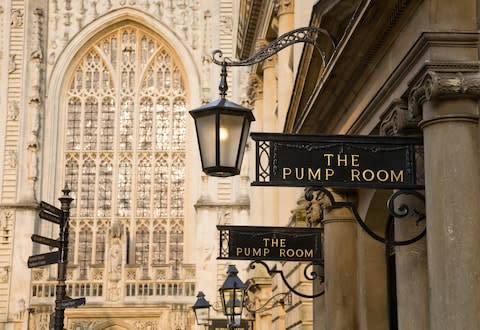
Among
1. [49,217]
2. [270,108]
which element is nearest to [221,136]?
[49,217]

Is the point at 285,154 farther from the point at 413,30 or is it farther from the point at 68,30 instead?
the point at 68,30

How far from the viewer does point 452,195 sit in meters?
6.38

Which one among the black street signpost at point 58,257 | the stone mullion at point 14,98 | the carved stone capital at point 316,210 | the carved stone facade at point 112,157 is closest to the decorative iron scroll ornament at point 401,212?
the carved stone capital at point 316,210

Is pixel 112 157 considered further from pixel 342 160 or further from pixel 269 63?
pixel 342 160

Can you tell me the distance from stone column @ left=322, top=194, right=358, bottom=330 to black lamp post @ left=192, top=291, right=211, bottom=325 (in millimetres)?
7873

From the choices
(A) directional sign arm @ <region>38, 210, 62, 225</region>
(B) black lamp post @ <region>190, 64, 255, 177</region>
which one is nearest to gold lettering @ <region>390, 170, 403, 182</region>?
(B) black lamp post @ <region>190, 64, 255, 177</region>

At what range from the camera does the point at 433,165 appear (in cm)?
650

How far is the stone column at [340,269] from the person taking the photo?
1029cm

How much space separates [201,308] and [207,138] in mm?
12167

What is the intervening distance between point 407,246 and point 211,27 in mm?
30431

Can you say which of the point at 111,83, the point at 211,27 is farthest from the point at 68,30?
the point at 211,27

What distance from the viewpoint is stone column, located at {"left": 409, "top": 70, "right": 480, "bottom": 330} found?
6199mm

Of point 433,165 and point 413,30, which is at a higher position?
point 413,30

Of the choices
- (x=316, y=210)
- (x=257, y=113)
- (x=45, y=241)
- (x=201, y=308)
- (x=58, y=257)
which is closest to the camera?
(x=316, y=210)
